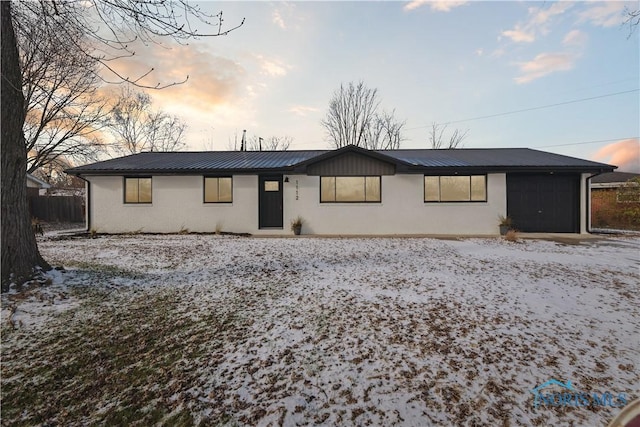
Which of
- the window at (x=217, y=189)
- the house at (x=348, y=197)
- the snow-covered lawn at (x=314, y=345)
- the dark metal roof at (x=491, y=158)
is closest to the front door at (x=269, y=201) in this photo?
the house at (x=348, y=197)

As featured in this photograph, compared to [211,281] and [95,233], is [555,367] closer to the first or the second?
[211,281]

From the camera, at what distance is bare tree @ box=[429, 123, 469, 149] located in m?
29.8

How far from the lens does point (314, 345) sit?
299 centimetres

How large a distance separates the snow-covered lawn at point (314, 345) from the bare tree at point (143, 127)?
29.2 m

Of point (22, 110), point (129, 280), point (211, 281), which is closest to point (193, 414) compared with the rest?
point (211, 281)

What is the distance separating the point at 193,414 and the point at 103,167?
45.0ft

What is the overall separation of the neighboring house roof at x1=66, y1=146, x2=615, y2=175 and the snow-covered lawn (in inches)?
252

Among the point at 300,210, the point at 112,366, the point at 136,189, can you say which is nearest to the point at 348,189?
the point at 300,210

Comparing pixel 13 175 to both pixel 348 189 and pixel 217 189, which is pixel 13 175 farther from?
pixel 348 189

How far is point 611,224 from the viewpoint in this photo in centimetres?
1488

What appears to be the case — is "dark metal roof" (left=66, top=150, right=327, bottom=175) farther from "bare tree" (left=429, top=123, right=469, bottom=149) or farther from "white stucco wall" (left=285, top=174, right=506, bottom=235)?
"bare tree" (left=429, top=123, right=469, bottom=149)

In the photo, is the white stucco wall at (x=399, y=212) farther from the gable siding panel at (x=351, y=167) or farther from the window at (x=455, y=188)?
the gable siding panel at (x=351, y=167)

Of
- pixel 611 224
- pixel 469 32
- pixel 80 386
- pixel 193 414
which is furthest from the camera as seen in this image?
pixel 611 224

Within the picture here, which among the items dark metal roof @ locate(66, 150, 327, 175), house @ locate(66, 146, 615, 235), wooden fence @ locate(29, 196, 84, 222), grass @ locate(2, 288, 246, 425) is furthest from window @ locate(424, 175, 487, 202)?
wooden fence @ locate(29, 196, 84, 222)
